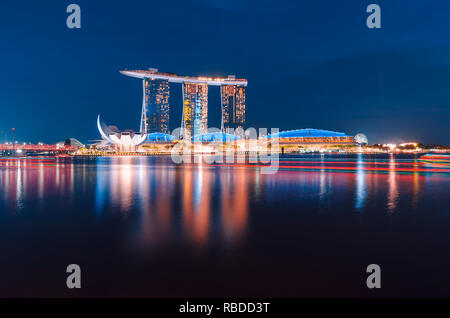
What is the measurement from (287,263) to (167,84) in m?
165

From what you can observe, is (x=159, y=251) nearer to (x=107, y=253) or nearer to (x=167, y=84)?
(x=107, y=253)

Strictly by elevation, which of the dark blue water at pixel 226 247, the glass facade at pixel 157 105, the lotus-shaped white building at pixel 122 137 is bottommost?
the dark blue water at pixel 226 247

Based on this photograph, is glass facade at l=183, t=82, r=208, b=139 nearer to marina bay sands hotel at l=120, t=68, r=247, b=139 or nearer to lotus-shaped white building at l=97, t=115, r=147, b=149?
marina bay sands hotel at l=120, t=68, r=247, b=139

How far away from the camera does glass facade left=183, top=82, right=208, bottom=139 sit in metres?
160

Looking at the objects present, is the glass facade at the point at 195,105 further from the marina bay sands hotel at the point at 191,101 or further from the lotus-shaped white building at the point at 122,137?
the lotus-shaped white building at the point at 122,137

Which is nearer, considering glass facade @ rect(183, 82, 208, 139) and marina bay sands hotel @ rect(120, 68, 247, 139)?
marina bay sands hotel @ rect(120, 68, 247, 139)

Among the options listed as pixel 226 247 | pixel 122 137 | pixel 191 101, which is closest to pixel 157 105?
pixel 191 101

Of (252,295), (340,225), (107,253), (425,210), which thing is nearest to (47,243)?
(107,253)

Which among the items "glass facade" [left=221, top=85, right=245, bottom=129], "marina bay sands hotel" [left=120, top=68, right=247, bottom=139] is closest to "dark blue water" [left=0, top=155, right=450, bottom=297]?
"marina bay sands hotel" [left=120, top=68, right=247, bottom=139]

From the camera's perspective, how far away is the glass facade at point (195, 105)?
160 meters

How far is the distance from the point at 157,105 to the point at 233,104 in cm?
4295

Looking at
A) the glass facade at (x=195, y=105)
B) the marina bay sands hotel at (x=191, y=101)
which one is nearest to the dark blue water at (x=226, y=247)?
the marina bay sands hotel at (x=191, y=101)

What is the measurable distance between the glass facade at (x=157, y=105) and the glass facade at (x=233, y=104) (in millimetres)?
32640

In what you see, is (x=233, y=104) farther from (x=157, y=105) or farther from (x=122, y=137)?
(x=122, y=137)
